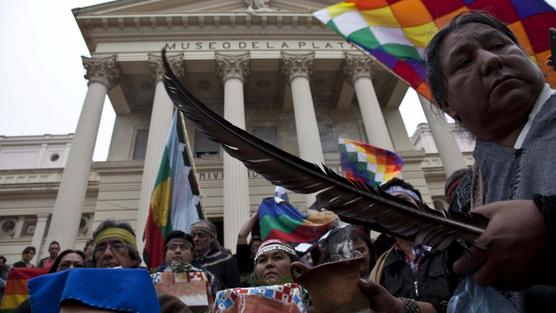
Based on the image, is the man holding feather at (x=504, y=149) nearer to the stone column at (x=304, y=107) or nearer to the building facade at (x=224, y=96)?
the stone column at (x=304, y=107)

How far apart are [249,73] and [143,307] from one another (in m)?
17.3

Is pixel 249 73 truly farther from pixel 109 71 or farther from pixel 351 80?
pixel 109 71

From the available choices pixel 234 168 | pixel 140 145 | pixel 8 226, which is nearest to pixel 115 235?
pixel 234 168

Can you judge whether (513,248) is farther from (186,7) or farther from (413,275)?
(186,7)

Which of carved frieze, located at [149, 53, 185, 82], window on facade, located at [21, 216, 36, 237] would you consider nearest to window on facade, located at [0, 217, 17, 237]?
window on facade, located at [21, 216, 36, 237]

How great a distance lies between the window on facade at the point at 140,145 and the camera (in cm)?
1820

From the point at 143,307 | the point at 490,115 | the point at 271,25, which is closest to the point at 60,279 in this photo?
the point at 143,307

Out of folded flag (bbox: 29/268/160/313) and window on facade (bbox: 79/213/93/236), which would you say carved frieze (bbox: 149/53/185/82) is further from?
folded flag (bbox: 29/268/160/313)

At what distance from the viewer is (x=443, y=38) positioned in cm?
142

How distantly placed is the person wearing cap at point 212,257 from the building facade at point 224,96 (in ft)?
26.7

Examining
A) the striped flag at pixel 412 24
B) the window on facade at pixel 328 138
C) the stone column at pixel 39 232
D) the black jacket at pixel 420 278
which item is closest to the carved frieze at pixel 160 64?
the window on facade at pixel 328 138

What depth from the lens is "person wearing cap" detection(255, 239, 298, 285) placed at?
11.1 feet

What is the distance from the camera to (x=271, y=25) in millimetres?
19453

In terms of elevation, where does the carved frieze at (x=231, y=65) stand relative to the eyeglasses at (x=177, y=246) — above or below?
above
